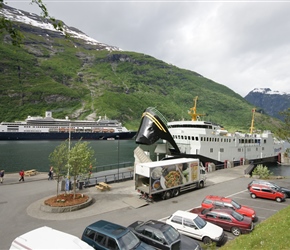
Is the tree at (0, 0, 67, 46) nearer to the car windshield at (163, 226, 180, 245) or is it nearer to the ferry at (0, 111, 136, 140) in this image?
the car windshield at (163, 226, 180, 245)

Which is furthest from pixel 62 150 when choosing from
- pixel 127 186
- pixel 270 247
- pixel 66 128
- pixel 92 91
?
pixel 92 91

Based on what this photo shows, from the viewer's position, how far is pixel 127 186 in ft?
74.8

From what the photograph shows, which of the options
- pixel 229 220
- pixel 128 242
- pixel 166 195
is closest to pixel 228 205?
pixel 229 220

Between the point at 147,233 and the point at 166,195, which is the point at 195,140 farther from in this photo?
the point at 147,233

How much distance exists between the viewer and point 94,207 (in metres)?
16.5

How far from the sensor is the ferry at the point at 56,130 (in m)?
109

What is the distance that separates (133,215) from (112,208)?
7.15 ft

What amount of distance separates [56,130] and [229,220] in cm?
12062

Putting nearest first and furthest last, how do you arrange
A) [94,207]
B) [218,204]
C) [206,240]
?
[206,240], [218,204], [94,207]

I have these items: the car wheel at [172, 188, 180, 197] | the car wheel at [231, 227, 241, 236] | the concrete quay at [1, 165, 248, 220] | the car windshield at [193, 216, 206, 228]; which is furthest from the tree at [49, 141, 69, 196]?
the car wheel at [231, 227, 241, 236]

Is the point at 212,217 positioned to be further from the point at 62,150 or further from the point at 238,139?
the point at 238,139

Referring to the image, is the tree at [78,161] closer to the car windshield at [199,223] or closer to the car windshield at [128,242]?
the car windshield at [128,242]

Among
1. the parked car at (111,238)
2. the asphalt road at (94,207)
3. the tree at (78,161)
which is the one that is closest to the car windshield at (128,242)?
the parked car at (111,238)

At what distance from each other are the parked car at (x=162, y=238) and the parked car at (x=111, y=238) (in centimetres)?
71
